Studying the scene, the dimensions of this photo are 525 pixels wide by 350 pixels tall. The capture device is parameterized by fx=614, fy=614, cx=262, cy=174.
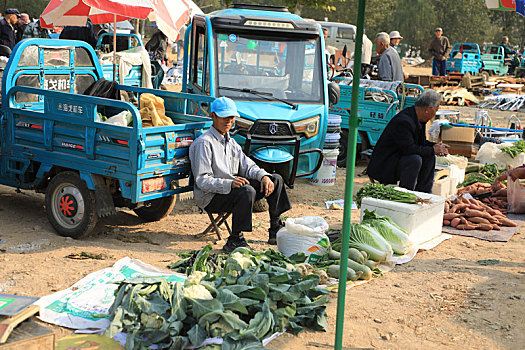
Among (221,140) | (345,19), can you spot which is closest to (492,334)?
(221,140)

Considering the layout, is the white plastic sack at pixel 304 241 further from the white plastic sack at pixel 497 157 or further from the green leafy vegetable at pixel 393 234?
the white plastic sack at pixel 497 157

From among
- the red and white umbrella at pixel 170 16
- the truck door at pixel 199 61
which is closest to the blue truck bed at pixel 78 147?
the truck door at pixel 199 61

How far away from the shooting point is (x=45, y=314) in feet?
14.8

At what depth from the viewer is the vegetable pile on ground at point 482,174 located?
9750mm

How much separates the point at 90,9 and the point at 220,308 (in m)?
6.41

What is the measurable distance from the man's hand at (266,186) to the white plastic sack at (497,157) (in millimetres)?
5949

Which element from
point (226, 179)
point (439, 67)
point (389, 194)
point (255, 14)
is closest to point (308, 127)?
point (389, 194)

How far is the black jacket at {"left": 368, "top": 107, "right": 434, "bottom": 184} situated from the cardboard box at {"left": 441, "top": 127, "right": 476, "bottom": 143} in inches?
139

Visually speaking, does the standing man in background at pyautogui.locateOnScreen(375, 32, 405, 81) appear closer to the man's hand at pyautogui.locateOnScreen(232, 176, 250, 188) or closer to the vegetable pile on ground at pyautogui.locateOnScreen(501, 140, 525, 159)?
the vegetable pile on ground at pyautogui.locateOnScreen(501, 140, 525, 159)

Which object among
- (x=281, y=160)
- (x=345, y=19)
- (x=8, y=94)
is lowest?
(x=281, y=160)

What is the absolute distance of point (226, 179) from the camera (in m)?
6.20

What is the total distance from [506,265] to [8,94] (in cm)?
570

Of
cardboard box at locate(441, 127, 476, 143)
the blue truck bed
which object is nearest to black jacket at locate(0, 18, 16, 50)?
the blue truck bed

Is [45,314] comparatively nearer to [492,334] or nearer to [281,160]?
[492,334]
